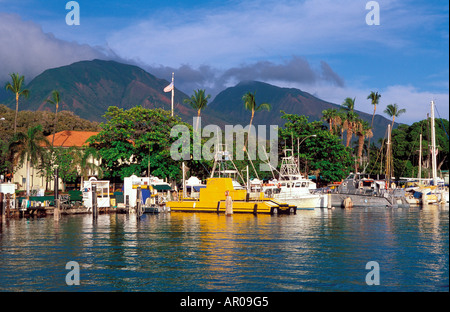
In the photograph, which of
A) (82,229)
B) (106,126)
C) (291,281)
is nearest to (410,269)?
(291,281)

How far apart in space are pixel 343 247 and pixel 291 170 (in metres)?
43.9

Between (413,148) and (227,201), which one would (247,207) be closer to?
(227,201)

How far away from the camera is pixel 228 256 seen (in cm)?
3022

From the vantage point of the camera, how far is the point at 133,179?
6719 centimetres

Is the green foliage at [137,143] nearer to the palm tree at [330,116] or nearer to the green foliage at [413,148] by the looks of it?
the palm tree at [330,116]

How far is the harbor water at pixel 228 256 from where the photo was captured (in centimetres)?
2380

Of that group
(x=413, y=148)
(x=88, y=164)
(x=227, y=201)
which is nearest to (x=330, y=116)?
(x=413, y=148)

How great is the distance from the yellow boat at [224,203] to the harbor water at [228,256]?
12375 millimetres

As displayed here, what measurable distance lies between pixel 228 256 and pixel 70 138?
78.4 meters

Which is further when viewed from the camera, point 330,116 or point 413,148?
point 413,148

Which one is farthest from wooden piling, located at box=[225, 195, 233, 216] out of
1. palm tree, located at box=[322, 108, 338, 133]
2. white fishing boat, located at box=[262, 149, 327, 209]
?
palm tree, located at box=[322, 108, 338, 133]

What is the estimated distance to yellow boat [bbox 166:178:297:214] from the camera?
197ft

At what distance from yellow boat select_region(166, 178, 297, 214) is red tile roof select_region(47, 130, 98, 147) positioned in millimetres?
40635

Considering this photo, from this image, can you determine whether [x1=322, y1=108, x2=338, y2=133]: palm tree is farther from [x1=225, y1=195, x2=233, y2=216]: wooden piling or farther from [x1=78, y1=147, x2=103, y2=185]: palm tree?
[x1=225, y1=195, x2=233, y2=216]: wooden piling
